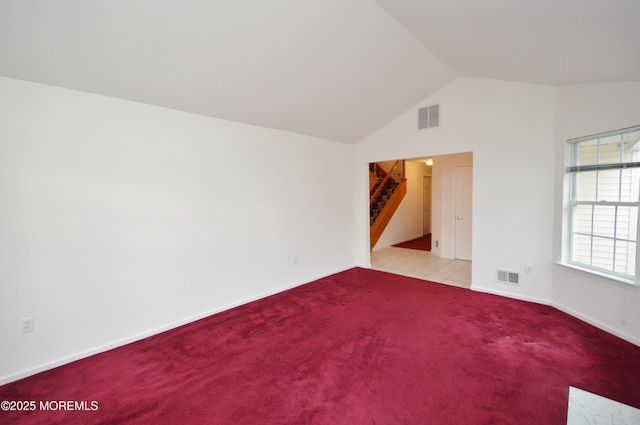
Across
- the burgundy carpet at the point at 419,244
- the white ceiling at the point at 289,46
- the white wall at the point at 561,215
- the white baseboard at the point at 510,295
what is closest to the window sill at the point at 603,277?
the white wall at the point at 561,215

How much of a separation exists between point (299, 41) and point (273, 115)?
126 cm

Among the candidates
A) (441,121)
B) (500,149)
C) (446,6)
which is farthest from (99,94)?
(500,149)

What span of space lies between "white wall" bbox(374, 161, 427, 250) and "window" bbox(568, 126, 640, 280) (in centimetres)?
479

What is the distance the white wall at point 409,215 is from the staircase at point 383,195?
0.72ft

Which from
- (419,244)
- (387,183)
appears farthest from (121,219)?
(419,244)

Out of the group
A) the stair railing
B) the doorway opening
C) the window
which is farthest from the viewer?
the stair railing

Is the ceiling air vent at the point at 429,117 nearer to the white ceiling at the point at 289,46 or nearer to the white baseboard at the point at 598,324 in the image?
the white ceiling at the point at 289,46

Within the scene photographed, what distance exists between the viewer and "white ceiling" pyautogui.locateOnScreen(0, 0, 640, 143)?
209cm

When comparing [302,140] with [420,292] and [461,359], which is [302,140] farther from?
[461,359]

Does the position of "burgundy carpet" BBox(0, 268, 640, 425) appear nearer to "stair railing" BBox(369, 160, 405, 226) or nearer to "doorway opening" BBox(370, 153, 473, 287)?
"doorway opening" BBox(370, 153, 473, 287)

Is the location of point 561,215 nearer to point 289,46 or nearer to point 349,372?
point 349,372

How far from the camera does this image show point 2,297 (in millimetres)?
2348

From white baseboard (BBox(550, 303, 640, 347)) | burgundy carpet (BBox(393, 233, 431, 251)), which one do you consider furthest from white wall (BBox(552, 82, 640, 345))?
burgundy carpet (BBox(393, 233, 431, 251))

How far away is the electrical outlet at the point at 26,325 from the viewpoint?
8.00ft
